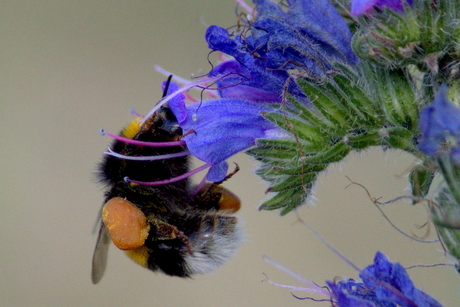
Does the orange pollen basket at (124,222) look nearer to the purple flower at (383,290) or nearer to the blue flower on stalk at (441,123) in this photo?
the purple flower at (383,290)

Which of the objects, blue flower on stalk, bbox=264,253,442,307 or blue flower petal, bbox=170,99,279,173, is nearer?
blue flower on stalk, bbox=264,253,442,307

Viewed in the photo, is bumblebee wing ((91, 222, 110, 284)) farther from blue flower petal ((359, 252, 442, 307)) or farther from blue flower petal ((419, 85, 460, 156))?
blue flower petal ((419, 85, 460, 156))

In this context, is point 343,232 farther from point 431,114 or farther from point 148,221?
point 431,114

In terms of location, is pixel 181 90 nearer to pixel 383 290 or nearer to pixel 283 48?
pixel 283 48

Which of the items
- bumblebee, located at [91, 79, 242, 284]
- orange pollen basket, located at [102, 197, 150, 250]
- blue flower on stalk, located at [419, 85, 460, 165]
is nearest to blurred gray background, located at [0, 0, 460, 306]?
bumblebee, located at [91, 79, 242, 284]

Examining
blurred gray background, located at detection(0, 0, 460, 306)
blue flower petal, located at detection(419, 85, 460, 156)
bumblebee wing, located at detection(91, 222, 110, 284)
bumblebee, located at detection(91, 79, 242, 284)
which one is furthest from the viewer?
blurred gray background, located at detection(0, 0, 460, 306)

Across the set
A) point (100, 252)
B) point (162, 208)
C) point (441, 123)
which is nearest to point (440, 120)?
point (441, 123)

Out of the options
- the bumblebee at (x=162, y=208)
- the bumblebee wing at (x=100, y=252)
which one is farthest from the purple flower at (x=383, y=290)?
the bumblebee wing at (x=100, y=252)
